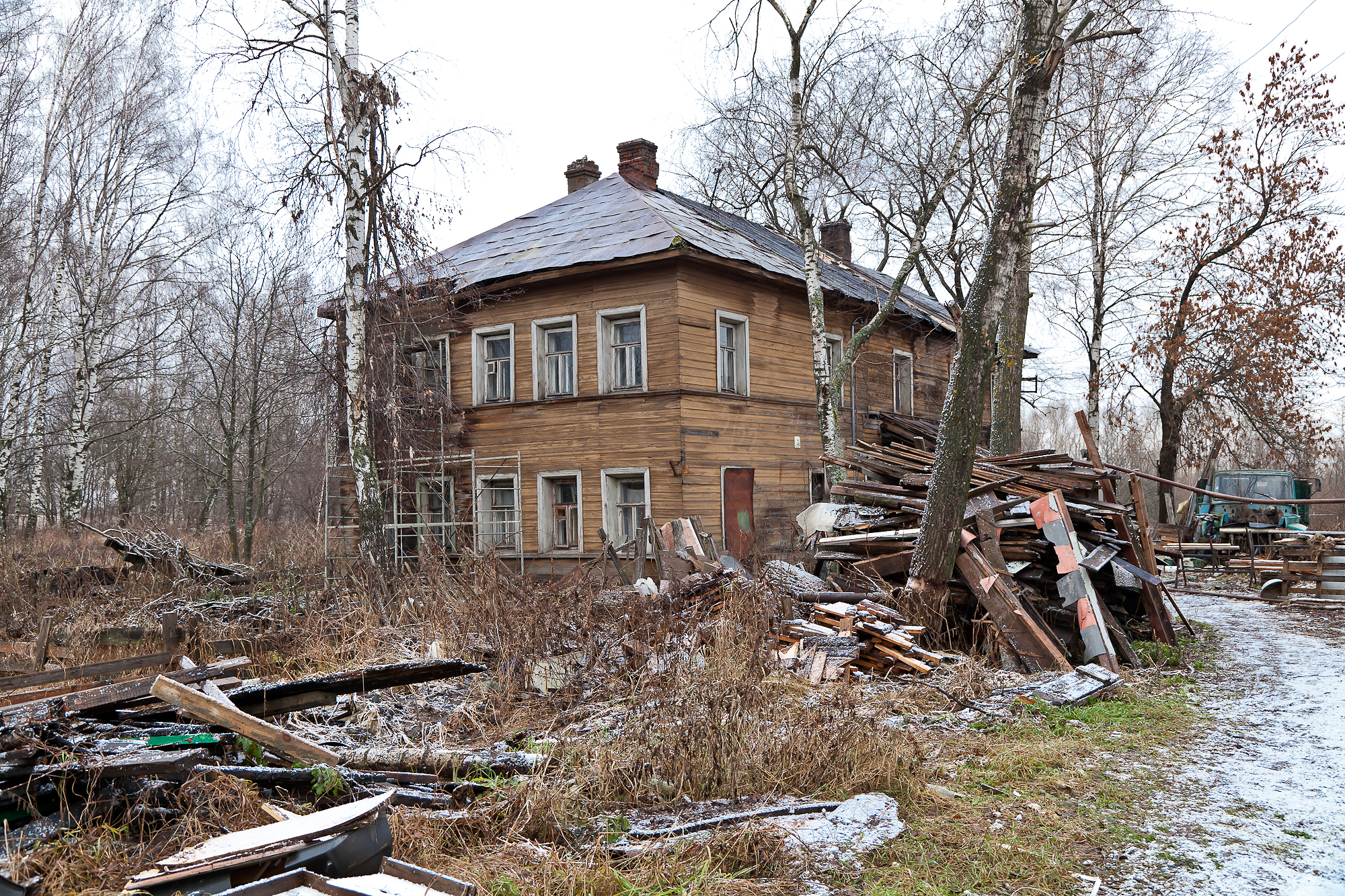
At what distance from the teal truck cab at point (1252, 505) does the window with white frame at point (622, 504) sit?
14.0m

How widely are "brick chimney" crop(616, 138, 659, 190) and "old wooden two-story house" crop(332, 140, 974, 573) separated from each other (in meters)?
0.43

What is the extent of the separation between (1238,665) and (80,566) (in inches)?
604

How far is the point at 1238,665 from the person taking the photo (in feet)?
31.6

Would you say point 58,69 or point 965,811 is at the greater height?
point 58,69

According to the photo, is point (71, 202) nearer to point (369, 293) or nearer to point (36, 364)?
point (36, 364)

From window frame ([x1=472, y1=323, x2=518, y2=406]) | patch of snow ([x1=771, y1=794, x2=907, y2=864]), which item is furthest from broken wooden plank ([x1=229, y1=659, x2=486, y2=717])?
window frame ([x1=472, y1=323, x2=518, y2=406])

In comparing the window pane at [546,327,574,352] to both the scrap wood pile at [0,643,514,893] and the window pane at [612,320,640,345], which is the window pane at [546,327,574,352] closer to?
the window pane at [612,320,640,345]

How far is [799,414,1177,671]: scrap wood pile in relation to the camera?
358 inches

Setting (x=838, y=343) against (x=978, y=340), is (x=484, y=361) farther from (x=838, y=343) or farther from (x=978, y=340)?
(x=978, y=340)

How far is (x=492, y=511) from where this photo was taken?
19.3 m

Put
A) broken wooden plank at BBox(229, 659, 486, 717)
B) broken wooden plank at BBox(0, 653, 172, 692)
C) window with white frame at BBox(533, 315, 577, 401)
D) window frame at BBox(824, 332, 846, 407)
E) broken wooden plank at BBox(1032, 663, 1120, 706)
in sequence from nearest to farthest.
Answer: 1. broken wooden plank at BBox(229, 659, 486, 717)
2. broken wooden plank at BBox(1032, 663, 1120, 706)
3. broken wooden plank at BBox(0, 653, 172, 692)
4. window with white frame at BBox(533, 315, 577, 401)
5. window frame at BBox(824, 332, 846, 407)

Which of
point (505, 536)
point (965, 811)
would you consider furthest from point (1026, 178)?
point (505, 536)

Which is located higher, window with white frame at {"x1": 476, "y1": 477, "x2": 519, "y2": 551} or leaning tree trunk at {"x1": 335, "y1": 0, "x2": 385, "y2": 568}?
leaning tree trunk at {"x1": 335, "y1": 0, "x2": 385, "y2": 568}

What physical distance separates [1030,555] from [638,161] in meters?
15.1
